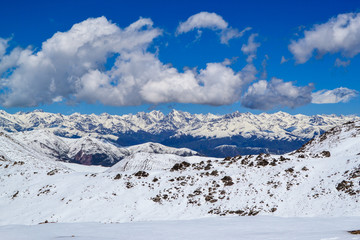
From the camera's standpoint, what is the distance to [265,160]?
54.2 meters

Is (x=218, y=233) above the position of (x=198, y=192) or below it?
below

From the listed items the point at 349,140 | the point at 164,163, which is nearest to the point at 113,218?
the point at 349,140

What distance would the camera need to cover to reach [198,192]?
47.3 m

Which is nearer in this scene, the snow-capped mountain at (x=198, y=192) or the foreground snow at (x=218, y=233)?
the foreground snow at (x=218, y=233)

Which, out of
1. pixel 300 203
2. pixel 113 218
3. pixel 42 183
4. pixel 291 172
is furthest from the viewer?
pixel 42 183

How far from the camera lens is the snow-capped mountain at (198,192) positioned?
40.0 m

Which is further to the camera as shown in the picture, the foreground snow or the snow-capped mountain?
the snow-capped mountain

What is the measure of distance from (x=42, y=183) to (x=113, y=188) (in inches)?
724

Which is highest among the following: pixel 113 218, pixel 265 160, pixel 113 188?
pixel 265 160

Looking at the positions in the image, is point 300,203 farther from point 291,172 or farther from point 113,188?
point 113,188

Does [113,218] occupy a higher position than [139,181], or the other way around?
[139,181]

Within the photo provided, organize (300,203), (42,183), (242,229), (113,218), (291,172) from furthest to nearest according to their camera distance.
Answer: (42,183), (291,172), (113,218), (300,203), (242,229)

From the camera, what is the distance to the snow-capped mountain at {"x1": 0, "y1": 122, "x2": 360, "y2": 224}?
3996 cm

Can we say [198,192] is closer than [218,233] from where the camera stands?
No
